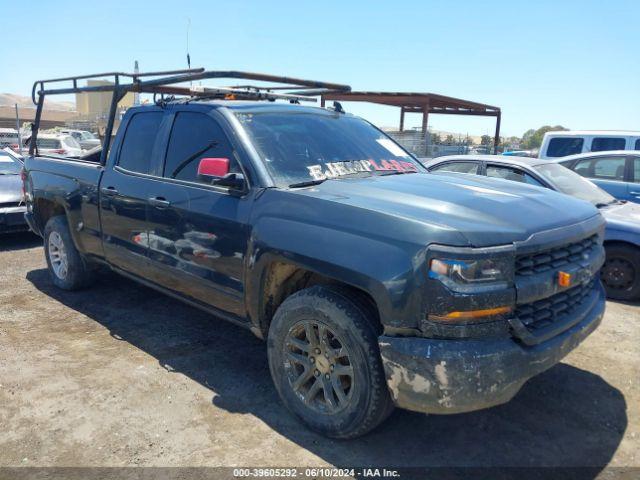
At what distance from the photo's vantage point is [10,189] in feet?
26.6

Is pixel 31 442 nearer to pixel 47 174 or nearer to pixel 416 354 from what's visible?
pixel 416 354

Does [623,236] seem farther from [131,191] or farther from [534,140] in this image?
[534,140]

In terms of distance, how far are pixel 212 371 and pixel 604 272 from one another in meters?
4.37

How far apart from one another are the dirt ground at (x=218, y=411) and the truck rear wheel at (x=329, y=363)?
18 cm

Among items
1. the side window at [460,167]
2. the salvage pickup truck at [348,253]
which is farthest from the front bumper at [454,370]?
the side window at [460,167]

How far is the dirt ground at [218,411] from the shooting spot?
2941mm

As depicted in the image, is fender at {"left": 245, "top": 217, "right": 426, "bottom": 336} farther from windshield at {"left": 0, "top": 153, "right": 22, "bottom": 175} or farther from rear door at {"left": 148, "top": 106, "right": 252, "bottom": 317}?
windshield at {"left": 0, "top": 153, "right": 22, "bottom": 175}

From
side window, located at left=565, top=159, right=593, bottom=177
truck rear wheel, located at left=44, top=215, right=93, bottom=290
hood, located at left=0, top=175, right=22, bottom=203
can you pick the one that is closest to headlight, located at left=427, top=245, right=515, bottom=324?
→ truck rear wheel, located at left=44, top=215, right=93, bottom=290

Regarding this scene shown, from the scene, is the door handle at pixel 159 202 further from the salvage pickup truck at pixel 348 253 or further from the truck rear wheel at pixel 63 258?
the truck rear wheel at pixel 63 258

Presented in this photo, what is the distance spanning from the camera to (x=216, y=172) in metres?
3.41

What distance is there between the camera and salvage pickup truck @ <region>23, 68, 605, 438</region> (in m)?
2.52

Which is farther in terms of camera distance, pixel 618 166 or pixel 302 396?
pixel 618 166

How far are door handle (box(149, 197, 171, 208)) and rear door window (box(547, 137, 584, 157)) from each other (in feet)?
28.4

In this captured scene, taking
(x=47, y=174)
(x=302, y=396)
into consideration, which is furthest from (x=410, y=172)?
(x=47, y=174)
